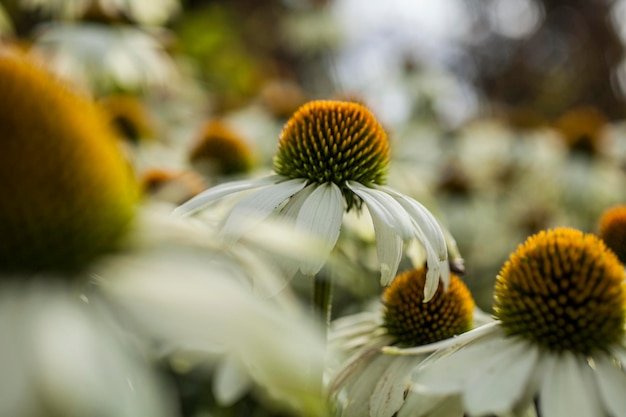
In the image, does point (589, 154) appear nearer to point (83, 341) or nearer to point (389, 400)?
point (389, 400)

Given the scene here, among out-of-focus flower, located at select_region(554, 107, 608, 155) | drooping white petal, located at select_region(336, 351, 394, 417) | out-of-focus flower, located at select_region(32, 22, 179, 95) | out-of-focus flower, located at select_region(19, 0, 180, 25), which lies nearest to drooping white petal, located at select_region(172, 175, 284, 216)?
drooping white petal, located at select_region(336, 351, 394, 417)

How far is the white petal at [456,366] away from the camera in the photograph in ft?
2.57

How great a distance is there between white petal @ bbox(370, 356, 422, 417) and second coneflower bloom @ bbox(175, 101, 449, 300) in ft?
0.37

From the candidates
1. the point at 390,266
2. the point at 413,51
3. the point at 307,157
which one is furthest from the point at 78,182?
the point at 413,51

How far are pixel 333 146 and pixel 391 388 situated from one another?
1.45 feet

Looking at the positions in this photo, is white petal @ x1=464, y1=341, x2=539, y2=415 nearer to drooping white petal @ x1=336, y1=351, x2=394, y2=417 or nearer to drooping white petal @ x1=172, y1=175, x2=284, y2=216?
drooping white petal @ x1=336, y1=351, x2=394, y2=417

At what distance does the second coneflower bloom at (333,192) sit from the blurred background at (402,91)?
0.30m

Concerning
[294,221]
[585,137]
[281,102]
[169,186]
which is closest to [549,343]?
[294,221]

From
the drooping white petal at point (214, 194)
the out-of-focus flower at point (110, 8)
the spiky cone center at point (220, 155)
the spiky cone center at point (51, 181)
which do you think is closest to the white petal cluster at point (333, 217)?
the drooping white petal at point (214, 194)

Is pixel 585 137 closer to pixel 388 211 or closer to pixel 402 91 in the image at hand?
pixel 402 91

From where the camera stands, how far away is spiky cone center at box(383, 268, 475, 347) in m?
1.09

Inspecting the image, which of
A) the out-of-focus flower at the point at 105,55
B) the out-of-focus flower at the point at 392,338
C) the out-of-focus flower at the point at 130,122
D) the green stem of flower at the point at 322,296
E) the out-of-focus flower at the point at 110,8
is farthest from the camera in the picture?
the out-of-focus flower at the point at 110,8

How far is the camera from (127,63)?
2.77m

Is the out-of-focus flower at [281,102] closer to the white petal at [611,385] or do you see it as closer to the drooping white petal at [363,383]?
the drooping white petal at [363,383]
